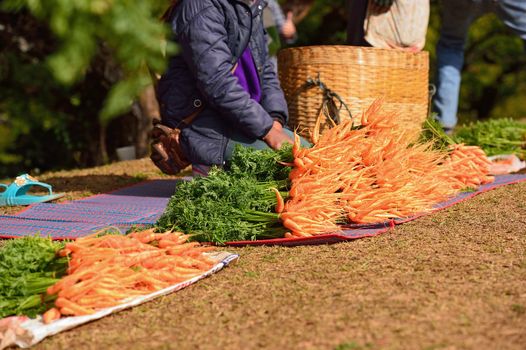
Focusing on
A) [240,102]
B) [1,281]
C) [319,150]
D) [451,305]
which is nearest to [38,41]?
[240,102]

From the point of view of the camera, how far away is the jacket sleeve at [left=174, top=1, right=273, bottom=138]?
4227 mm

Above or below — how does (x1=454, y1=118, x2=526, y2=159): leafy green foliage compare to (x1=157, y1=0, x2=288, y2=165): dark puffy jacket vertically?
below

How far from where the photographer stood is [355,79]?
512 centimetres

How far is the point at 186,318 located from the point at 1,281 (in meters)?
0.65

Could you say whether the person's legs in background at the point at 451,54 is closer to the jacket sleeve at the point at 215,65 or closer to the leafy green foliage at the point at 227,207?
the jacket sleeve at the point at 215,65

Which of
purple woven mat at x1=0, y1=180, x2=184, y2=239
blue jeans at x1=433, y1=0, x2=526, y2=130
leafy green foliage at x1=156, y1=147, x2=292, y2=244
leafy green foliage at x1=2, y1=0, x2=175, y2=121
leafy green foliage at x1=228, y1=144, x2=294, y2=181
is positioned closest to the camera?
leafy green foliage at x1=2, y1=0, x2=175, y2=121

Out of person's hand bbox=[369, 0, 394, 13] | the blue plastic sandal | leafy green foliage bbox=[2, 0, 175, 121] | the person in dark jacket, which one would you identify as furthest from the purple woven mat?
leafy green foliage bbox=[2, 0, 175, 121]

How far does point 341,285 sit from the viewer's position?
9.16ft

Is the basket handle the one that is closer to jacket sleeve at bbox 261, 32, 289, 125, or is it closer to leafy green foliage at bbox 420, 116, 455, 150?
jacket sleeve at bbox 261, 32, 289, 125

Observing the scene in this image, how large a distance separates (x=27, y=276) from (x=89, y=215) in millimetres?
1815

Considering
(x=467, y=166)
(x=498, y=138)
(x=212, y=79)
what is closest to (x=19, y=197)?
(x=212, y=79)

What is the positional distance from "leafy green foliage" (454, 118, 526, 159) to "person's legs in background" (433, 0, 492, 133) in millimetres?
525

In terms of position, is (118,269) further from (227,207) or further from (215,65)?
(215,65)

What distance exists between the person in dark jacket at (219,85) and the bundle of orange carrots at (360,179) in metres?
0.53
